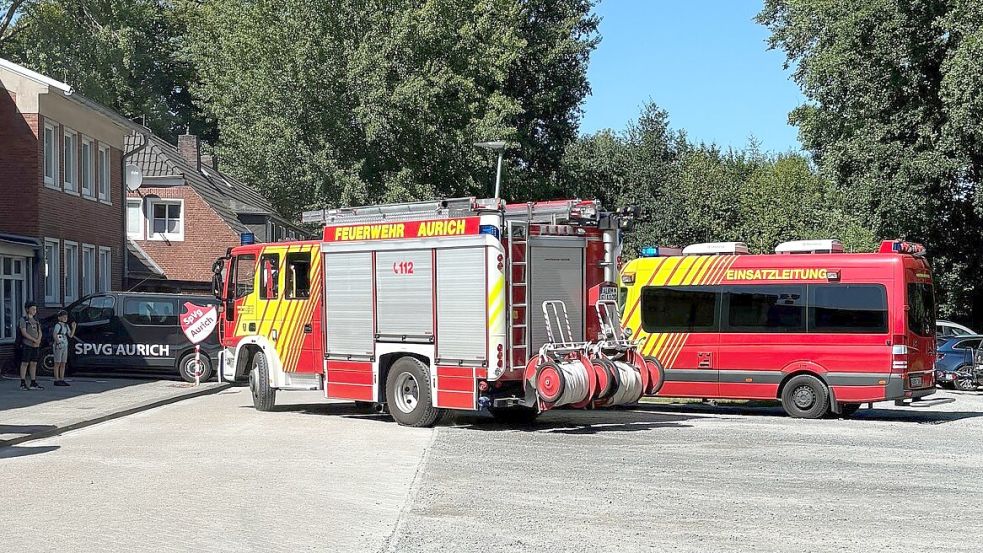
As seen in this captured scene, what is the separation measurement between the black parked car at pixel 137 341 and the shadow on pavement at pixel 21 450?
12758 mm

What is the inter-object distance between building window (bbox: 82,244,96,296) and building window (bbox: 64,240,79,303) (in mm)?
563

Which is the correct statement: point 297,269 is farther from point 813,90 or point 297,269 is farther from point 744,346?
point 813,90

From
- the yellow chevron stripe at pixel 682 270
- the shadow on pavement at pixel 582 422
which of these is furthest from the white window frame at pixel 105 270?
the yellow chevron stripe at pixel 682 270

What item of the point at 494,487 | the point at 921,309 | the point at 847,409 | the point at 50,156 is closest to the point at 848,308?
the point at 921,309

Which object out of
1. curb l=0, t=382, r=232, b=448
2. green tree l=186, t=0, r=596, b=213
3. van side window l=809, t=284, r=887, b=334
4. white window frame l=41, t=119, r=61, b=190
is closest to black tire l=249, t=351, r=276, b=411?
curb l=0, t=382, r=232, b=448

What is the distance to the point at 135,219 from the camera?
46281 millimetres

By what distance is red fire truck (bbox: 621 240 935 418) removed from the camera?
18.1 metres

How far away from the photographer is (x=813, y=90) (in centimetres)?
3362

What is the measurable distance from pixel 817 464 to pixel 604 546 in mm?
5251

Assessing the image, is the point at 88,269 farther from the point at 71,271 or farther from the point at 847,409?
the point at 847,409

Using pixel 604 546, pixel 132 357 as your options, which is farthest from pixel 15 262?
pixel 604 546

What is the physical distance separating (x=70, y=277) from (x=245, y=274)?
13.7 m

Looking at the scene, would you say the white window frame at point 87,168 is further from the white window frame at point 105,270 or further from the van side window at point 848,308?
the van side window at point 848,308

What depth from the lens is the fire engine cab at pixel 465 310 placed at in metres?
16.0
